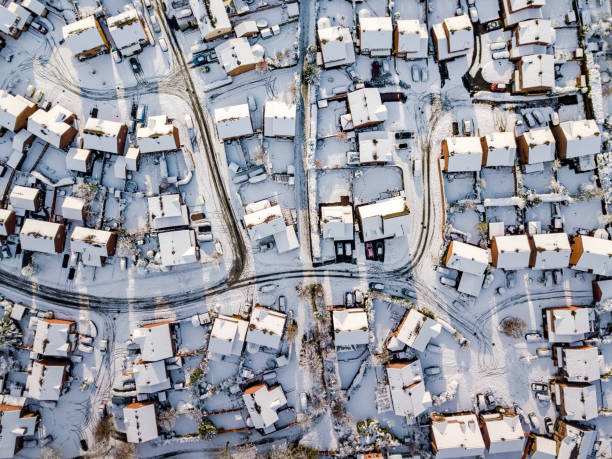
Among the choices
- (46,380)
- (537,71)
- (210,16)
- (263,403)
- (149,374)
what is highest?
(210,16)

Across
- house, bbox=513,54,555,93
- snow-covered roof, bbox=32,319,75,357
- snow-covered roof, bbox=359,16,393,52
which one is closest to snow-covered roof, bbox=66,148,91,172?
snow-covered roof, bbox=32,319,75,357

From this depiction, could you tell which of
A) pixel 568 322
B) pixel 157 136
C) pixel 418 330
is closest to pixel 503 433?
pixel 568 322

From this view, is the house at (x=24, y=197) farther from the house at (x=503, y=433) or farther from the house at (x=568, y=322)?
the house at (x=568, y=322)

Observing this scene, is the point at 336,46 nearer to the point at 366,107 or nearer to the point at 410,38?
the point at 366,107

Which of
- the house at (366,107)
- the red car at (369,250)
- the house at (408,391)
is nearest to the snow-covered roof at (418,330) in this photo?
the house at (408,391)

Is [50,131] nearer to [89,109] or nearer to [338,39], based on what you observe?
[89,109]
